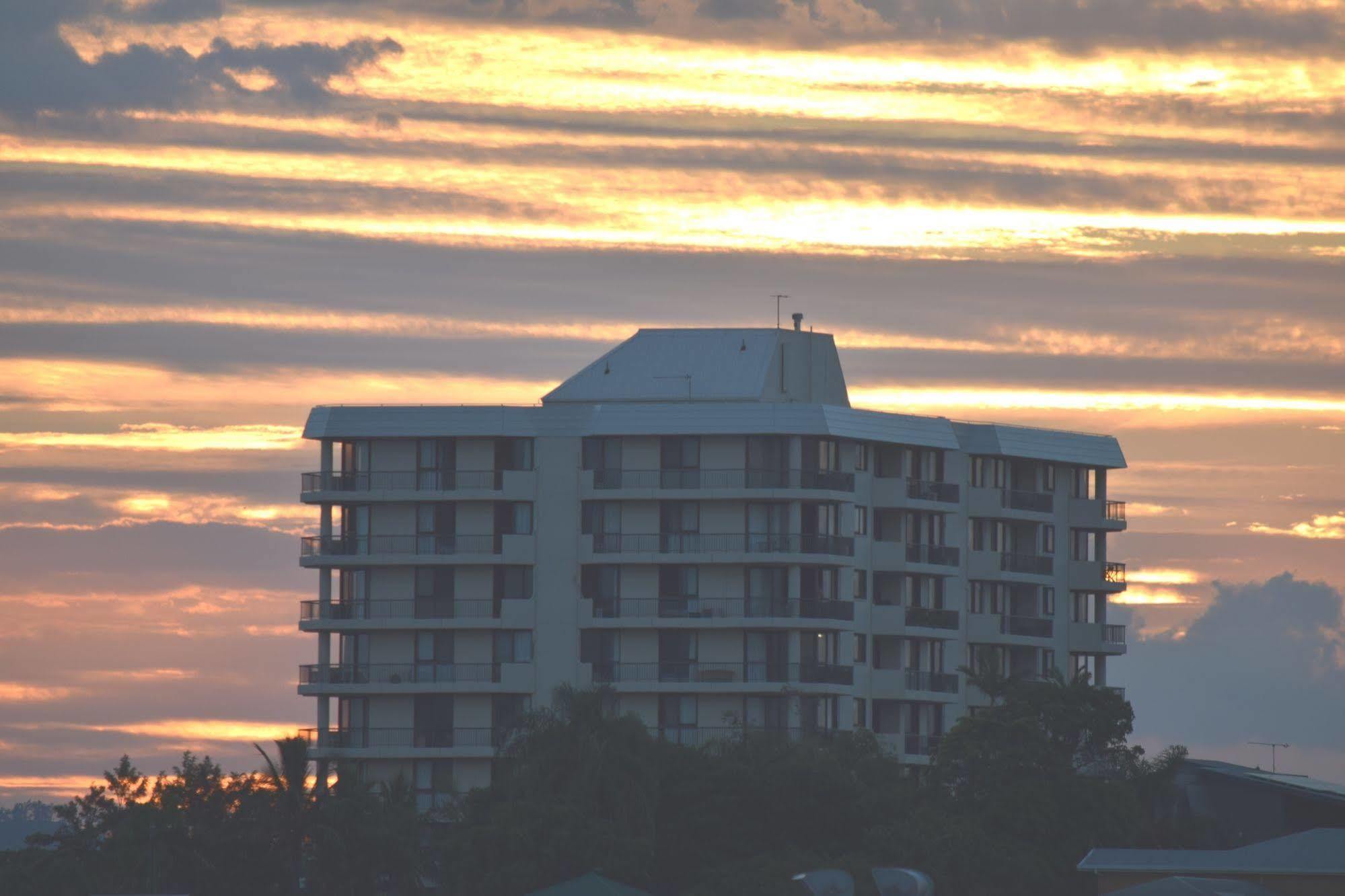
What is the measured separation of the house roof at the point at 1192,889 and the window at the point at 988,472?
56.1 m

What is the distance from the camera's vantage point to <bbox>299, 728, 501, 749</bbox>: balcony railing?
150 meters

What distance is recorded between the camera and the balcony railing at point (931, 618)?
515 ft

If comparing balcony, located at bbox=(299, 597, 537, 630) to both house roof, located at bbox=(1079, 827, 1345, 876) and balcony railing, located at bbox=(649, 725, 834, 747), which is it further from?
house roof, located at bbox=(1079, 827, 1345, 876)

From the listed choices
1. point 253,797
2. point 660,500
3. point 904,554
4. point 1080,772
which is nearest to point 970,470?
point 904,554

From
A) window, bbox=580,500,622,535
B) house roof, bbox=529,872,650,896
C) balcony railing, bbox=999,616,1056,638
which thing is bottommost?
house roof, bbox=529,872,650,896

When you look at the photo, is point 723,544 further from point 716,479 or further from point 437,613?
point 437,613

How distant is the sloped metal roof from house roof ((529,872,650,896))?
5137cm

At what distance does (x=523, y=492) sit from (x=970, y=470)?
25.6 metres

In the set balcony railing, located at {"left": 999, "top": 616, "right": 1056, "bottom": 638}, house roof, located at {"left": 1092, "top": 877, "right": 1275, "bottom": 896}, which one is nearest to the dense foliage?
house roof, located at {"left": 1092, "top": 877, "right": 1275, "bottom": 896}

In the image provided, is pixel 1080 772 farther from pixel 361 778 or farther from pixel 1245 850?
pixel 361 778

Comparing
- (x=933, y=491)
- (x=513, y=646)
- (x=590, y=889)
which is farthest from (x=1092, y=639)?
(x=590, y=889)

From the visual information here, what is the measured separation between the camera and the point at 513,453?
502 ft

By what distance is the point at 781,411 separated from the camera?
151 metres

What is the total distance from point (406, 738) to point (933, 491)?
3137 centimetres
